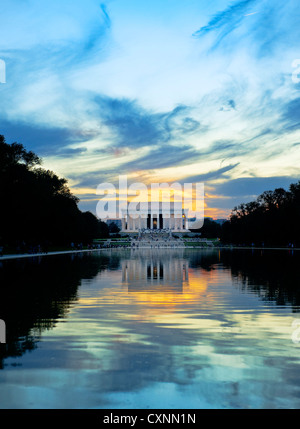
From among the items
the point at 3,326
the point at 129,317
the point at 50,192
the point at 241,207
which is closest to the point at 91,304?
the point at 129,317

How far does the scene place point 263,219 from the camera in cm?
11319

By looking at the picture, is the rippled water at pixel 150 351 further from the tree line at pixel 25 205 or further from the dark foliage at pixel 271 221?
the dark foliage at pixel 271 221

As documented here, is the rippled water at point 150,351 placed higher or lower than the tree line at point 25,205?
lower

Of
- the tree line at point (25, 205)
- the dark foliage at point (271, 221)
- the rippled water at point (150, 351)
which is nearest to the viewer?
the rippled water at point (150, 351)

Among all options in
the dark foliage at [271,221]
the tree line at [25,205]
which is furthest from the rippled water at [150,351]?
the dark foliage at [271,221]

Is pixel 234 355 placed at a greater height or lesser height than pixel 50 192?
lesser

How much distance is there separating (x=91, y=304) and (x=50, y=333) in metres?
4.81

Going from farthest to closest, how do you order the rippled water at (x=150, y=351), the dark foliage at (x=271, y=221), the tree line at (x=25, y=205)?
the dark foliage at (x=271, y=221) < the tree line at (x=25, y=205) < the rippled water at (x=150, y=351)

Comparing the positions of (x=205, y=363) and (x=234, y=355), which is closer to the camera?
(x=205, y=363)

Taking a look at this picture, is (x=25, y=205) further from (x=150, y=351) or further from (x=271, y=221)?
(x=271, y=221)

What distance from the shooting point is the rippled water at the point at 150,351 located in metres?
6.59

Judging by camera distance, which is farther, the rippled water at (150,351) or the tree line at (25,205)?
the tree line at (25,205)
